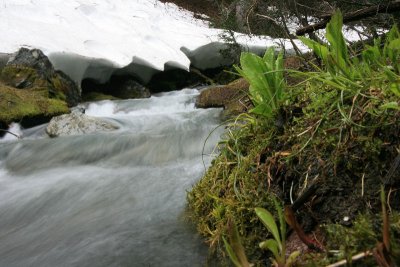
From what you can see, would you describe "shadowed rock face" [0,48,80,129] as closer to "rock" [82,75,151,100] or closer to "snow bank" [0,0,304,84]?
"snow bank" [0,0,304,84]

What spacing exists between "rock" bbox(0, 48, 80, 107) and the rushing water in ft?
4.54

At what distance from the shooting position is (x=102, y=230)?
188 centimetres

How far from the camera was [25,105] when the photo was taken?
18.8 feet

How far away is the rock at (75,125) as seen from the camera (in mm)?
5148

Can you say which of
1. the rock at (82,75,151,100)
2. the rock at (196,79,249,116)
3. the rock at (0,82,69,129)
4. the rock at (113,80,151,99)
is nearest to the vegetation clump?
the rock at (196,79,249,116)

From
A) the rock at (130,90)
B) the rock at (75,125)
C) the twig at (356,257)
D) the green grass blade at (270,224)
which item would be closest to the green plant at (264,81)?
the green grass blade at (270,224)

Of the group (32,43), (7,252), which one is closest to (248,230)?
(7,252)

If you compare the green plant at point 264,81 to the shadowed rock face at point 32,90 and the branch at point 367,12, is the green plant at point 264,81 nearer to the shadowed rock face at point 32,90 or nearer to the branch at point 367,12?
the branch at point 367,12

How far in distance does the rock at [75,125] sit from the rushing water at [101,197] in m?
0.21

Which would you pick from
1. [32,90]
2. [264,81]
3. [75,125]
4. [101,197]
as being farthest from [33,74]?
[264,81]

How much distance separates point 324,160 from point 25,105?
5.45 meters

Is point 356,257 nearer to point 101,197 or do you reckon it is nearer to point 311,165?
point 311,165

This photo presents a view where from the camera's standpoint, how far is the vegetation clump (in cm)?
103

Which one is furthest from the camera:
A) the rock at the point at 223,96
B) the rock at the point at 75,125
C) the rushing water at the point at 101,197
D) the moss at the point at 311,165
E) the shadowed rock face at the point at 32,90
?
the rock at the point at 223,96
